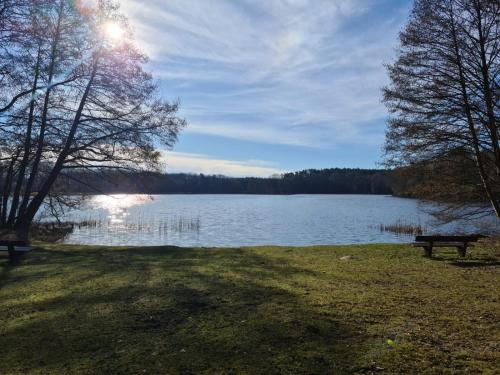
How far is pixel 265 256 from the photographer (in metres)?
13.4

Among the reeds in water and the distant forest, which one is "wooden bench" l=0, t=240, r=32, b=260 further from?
the distant forest

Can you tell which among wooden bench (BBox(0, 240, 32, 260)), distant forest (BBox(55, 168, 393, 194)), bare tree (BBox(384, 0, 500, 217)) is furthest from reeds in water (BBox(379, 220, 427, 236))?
distant forest (BBox(55, 168, 393, 194))

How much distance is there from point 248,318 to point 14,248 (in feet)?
31.3

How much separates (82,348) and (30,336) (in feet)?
3.22

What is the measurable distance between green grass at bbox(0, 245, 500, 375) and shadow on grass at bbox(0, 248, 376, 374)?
0.06ft

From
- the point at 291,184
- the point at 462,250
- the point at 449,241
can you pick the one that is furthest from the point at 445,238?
the point at 291,184

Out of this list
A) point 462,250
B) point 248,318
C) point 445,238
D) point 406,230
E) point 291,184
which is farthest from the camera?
point 291,184

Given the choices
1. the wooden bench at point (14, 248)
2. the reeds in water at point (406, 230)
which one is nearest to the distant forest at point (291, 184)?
the reeds in water at point (406, 230)

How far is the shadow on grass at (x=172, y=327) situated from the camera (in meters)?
4.73

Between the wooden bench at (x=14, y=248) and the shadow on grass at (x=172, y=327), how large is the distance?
2872 millimetres

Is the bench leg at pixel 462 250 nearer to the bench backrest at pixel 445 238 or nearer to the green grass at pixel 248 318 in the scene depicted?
the bench backrest at pixel 445 238

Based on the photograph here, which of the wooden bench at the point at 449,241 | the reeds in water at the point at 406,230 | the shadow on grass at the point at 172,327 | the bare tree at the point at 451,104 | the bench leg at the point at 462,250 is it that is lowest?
the reeds in water at the point at 406,230

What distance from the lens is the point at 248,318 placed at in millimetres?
6195

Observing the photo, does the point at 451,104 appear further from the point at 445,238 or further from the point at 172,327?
the point at 172,327
